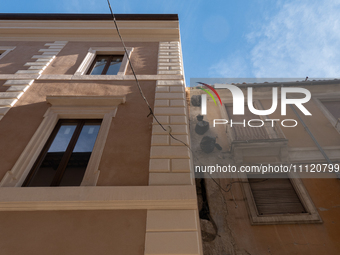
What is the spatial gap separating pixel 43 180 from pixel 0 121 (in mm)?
2197

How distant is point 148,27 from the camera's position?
8.73 m

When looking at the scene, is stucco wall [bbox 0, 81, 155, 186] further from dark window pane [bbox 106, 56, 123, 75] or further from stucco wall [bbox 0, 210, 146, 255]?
dark window pane [bbox 106, 56, 123, 75]

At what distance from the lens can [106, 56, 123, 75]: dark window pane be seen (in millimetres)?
6931

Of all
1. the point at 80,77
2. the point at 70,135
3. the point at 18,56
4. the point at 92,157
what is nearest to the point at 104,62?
the point at 80,77

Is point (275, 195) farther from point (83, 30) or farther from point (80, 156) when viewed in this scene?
point (83, 30)

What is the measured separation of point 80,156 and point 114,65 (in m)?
4.47

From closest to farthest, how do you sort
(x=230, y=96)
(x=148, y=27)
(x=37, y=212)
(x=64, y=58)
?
(x=37, y=212), (x=64, y=58), (x=148, y=27), (x=230, y=96)

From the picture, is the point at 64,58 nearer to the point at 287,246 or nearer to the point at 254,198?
the point at 254,198

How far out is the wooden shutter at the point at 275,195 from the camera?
5782 mm

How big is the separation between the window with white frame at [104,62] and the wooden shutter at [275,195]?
20.1 feet

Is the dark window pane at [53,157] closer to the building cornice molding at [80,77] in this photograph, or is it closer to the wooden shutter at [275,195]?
the building cornice molding at [80,77]

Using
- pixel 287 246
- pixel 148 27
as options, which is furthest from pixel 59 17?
pixel 287 246

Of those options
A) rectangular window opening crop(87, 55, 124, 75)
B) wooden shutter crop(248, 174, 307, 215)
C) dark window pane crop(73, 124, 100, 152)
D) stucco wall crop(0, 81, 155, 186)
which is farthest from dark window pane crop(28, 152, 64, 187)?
wooden shutter crop(248, 174, 307, 215)

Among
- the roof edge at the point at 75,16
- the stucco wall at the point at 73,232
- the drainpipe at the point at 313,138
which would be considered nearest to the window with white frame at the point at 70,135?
the stucco wall at the point at 73,232
